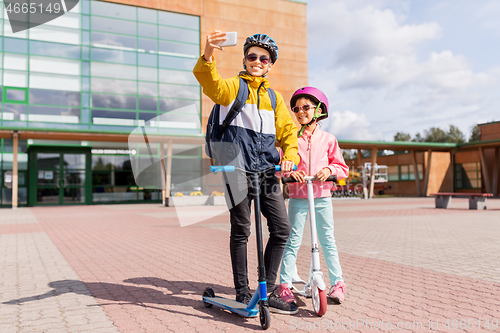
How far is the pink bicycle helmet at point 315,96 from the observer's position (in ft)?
11.4

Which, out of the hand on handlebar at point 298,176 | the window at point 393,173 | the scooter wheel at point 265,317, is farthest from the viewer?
the window at point 393,173

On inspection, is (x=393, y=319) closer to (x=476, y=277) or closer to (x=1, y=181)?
(x=476, y=277)

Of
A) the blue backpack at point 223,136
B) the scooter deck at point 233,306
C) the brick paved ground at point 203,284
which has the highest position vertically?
the blue backpack at point 223,136

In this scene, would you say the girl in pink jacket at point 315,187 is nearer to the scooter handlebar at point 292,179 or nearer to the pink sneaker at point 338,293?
the pink sneaker at point 338,293

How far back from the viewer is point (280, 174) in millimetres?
3262

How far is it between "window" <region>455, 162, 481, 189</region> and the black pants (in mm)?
34903

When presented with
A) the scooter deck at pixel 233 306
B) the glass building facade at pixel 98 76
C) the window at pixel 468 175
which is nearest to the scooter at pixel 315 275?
the scooter deck at pixel 233 306

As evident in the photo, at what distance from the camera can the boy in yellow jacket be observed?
9.81 ft

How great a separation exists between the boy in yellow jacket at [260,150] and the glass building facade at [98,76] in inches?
829

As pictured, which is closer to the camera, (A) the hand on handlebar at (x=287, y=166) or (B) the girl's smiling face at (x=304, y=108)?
(A) the hand on handlebar at (x=287, y=166)

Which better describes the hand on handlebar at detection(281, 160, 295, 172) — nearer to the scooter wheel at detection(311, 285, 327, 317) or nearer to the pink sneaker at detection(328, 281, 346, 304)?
the scooter wheel at detection(311, 285, 327, 317)

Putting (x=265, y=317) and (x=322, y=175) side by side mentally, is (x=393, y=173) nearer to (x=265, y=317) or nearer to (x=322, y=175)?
(x=322, y=175)

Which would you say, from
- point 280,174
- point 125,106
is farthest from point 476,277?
point 125,106

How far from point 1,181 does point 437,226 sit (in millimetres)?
22916
